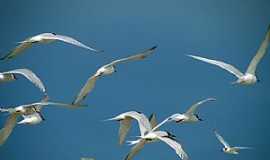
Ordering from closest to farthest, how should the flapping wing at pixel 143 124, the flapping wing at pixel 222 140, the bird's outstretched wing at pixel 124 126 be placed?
the flapping wing at pixel 143 124 → the bird's outstretched wing at pixel 124 126 → the flapping wing at pixel 222 140

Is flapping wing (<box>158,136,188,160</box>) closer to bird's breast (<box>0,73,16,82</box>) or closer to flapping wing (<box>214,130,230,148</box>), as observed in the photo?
bird's breast (<box>0,73,16,82</box>)

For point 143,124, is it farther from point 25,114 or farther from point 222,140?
point 222,140

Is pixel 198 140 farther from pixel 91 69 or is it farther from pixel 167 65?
pixel 91 69

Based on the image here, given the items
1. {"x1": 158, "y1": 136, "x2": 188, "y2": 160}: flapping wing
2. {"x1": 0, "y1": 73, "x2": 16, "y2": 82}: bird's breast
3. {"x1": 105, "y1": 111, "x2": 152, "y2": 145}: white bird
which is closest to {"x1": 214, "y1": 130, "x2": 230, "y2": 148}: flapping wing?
{"x1": 105, "y1": 111, "x2": 152, "y2": 145}: white bird

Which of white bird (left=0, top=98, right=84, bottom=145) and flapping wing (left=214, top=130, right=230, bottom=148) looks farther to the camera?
flapping wing (left=214, top=130, right=230, bottom=148)

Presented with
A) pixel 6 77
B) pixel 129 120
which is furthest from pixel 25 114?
pixel 129 120

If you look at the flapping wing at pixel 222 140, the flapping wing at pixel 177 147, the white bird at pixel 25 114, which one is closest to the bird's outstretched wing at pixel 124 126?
the white bird at pixel 25 114

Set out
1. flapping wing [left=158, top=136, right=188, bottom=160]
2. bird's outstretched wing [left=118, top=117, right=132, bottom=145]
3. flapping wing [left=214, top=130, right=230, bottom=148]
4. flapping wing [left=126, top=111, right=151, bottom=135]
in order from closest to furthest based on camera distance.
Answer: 1. flapping wing [left=158, top=136, right=188, bottom=160]
2. flapping wing [left=126, top=111, right=151, bottom=135]
3. bird's outstretched wing [left=118, top=117, right=132, bottom=145]
4. flapping wing [left=214, top=130, right=230, bottom=148]

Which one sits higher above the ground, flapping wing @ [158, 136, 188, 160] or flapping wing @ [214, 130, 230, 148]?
flapping wing @ [158, 136, 188, 160]

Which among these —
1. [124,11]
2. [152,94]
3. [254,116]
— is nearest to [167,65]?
[152,94]

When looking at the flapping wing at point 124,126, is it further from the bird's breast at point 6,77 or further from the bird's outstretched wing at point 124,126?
the bird's breast at point 6,77

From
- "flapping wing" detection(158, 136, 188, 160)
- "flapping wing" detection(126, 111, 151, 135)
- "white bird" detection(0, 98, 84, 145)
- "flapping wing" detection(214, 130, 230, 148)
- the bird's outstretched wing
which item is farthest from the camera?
"flapping wing" detection(214, 130, 230, 148)

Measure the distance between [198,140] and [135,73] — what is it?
829 millimetres

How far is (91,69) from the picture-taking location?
16.6 feet
